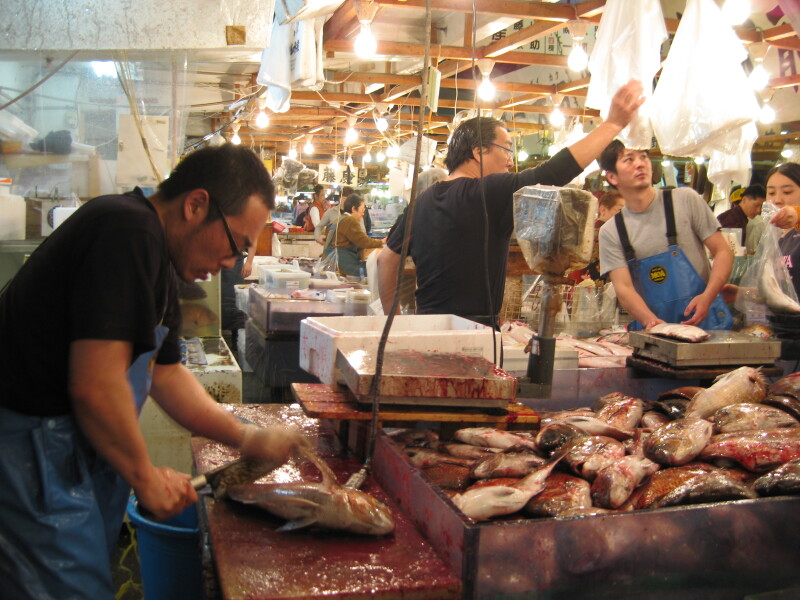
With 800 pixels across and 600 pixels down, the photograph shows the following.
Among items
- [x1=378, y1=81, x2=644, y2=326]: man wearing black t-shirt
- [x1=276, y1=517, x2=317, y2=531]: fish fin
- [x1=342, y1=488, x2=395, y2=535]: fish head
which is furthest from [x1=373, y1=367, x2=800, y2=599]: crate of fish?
[x1=378, y1=81, x2=644, y2=326]: man wearing black t-shirt

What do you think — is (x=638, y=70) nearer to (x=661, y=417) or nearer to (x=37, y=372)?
Answer: (x=661, y=417)

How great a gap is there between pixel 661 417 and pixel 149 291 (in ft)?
7.45

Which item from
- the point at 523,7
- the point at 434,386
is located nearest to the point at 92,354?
the point at 434,386

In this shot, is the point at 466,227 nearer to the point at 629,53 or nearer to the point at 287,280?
the point at 629,53

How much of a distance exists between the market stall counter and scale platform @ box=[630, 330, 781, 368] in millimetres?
2121

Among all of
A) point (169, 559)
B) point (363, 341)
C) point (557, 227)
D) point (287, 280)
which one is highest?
point (557, 227)

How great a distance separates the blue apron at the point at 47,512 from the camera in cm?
183

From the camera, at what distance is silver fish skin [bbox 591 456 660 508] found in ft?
7.01

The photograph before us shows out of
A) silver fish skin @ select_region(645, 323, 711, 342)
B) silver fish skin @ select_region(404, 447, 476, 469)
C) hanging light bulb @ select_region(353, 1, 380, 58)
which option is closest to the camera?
silver fish skin @ select_region(404, 447, 476, 469)

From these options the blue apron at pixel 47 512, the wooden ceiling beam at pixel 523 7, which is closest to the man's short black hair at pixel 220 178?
the blue apron at pixel 47 512

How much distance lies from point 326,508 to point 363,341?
40.5 inches

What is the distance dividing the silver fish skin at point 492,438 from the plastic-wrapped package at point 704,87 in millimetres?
2373

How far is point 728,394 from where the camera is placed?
3080 millimetres

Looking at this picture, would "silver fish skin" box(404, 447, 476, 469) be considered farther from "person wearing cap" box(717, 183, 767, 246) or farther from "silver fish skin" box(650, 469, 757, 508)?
"person wearing cap" box(717, 183, 767, 246)
